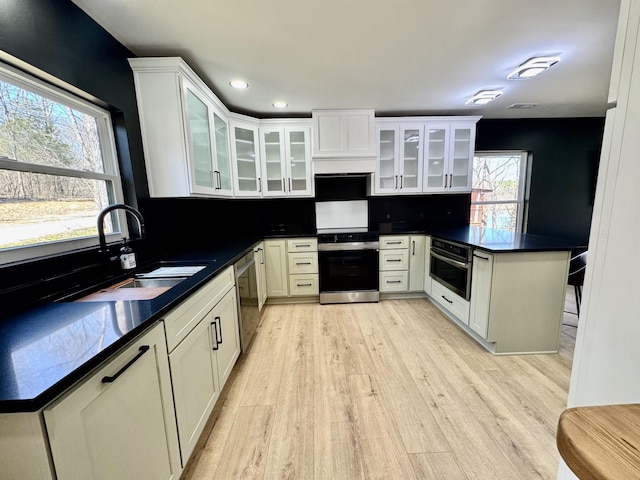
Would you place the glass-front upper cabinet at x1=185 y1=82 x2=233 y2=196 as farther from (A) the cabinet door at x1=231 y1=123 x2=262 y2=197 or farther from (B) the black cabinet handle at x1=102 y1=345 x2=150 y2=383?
(B) the black cabinet handle at x1=102 y1=345 x2=150 y2=383

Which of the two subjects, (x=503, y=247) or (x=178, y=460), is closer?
(x=178, y=460)

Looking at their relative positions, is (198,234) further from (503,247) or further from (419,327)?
(503,247)

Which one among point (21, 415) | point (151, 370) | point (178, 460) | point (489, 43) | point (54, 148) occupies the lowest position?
point (178, 460)

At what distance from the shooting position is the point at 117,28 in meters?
1.57

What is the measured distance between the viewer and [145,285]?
157 cm

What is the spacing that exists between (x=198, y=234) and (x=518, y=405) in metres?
3.20

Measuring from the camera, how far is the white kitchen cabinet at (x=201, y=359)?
1173 millimetres

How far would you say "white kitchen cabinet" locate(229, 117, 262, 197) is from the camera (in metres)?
2.97

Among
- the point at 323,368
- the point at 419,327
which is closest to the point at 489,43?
the point at 419,327

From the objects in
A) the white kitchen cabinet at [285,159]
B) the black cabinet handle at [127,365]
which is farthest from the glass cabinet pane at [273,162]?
the black cabinet handle at [127,365]

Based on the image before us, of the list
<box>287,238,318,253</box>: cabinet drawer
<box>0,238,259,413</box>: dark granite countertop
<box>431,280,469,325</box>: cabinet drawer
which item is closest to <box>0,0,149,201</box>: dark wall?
<box>0,238,259,413</box>: dark granite countertop

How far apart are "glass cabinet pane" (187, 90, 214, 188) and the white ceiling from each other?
0.90ft

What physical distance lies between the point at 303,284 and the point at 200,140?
196 cm

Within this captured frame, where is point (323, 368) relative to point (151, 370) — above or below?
below
